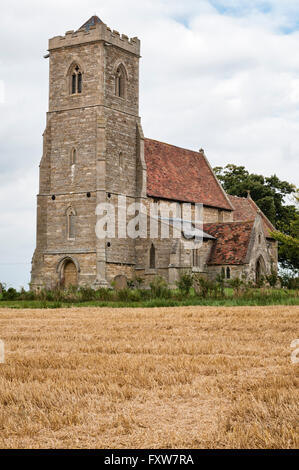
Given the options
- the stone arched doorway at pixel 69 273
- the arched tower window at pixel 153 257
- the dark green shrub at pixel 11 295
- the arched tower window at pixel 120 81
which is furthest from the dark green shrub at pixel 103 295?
the arched tower window at pixel 120 81

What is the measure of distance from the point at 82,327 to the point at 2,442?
8820 mm

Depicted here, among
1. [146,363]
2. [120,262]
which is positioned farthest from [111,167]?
[146,363]

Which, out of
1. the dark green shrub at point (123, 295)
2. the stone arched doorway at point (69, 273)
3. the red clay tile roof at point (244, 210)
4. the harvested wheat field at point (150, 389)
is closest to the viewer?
the harvested wheat field at point (150, 389)

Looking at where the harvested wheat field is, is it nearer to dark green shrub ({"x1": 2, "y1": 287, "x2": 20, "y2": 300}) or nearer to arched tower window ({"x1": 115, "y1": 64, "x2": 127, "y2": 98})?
dark green shrub ({"x1": 2, "y1": 287, "x2": 20, "y2": 300})

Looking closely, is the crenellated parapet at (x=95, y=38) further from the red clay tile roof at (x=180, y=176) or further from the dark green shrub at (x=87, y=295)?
the dark green shrub at (x=87, y=295)

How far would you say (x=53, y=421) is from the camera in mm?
6156

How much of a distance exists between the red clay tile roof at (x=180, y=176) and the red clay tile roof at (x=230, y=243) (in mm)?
3588

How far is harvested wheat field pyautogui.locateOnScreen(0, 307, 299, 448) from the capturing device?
566 centimetres

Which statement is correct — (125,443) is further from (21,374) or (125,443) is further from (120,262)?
(120,262)

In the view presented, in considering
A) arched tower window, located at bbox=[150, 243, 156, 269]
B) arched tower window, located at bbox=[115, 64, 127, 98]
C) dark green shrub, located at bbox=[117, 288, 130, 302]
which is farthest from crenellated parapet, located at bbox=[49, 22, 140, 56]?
dark green shrub, located at bbox=[117, 288, 130, 302]

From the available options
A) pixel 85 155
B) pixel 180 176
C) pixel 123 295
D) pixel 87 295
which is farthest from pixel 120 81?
pixel 123 295

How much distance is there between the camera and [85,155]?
41281 mm

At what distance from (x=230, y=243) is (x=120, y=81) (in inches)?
521

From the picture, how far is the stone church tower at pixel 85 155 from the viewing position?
4081cm
